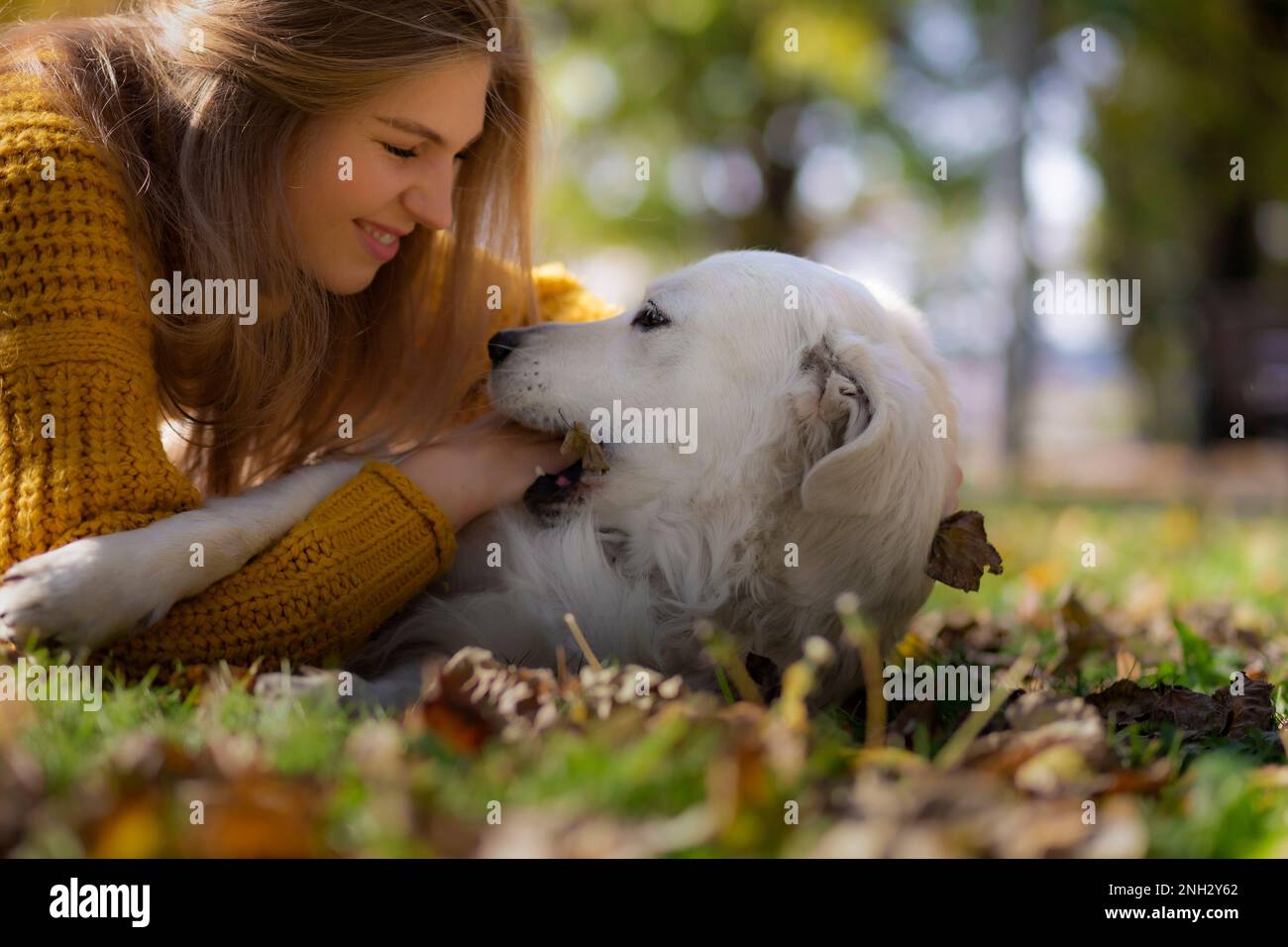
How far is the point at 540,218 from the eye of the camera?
3990 mm

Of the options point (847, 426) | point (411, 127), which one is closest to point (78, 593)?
point (411, 127)

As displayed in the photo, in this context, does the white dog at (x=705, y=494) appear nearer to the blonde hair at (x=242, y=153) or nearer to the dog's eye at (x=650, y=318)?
the dog's eye at (x=650, y=318)

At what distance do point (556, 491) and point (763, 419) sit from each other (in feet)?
1.91

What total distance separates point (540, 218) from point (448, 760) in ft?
8.58

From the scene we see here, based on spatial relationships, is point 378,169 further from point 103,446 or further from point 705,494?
point 705,494

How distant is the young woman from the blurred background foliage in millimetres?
9193

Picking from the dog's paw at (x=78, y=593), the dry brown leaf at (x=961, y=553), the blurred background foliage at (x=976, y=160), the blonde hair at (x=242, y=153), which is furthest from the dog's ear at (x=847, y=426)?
the blurred background foliage at (x=976, y=160)

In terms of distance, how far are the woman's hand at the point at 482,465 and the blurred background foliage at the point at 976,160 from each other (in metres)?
9.42

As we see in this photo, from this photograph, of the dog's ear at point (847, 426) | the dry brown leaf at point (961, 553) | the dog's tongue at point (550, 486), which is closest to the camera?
the dog's ear at point (847, 426)

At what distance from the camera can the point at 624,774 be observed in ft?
5.11

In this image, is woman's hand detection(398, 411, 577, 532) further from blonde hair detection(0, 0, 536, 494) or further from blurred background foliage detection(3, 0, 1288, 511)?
blurred background foliage detection(3, 0, 1288, 511)

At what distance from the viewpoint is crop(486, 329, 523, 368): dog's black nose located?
312 cm

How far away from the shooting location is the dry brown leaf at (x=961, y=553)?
2.78 meters
